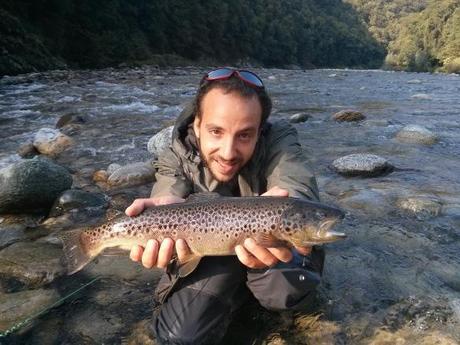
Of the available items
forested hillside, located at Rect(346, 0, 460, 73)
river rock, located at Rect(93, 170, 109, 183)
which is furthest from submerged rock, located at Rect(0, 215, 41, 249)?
forested hillside, located at Rect(346, 0, 460, 73)

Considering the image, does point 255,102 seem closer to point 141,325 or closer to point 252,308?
point 252,308

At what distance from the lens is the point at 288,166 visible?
3.01 m

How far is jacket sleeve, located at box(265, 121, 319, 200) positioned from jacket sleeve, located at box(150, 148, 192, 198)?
1.97 ft

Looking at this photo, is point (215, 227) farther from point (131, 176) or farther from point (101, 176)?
point (101, 176)

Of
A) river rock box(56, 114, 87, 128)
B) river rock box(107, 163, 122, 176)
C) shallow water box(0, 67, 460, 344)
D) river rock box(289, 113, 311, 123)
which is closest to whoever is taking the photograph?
shallow water box(0, 67, 460, 344)

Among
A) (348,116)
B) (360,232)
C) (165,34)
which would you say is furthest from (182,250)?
(165,34)

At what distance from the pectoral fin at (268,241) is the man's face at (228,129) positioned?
599 mm

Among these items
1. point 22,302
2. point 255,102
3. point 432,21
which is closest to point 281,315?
point 255,102

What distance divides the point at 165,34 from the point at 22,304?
54576mm

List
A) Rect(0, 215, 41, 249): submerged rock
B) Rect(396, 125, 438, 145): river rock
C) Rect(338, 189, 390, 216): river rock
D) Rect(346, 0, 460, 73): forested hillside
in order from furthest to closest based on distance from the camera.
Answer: Rect(346, 0, 460, 73): forested hillside → Rect(396, 125, 438, 145): river rock → Rect(338, 189, 390, 216): river rock → Rect(0, 215, 41, 249): submerged rock

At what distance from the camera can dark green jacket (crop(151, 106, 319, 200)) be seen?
9.91 feet

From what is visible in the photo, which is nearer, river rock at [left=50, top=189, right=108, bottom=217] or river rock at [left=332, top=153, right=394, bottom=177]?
river rock at [left=50, top=189, right=108, bottom=217]

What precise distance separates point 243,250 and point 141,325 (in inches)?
39.2

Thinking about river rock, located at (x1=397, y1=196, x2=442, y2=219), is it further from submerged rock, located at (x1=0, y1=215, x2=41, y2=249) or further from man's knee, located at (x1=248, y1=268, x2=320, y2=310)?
submerged rock, located at (x1=0, y1=215, x2=41, y2=249)
